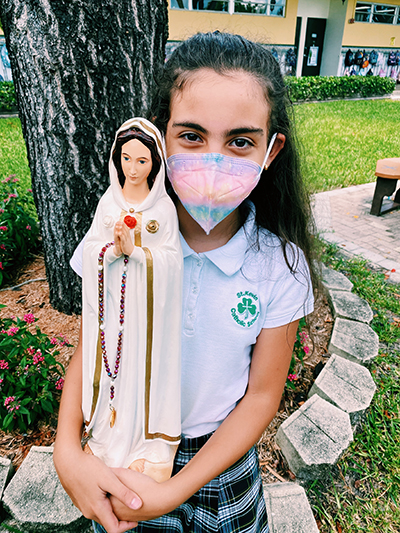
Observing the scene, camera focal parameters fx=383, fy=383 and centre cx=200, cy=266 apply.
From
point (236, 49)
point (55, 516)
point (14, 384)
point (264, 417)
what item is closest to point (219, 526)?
point (264, 417)

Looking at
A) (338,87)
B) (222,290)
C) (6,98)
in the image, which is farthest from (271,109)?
(338,87)

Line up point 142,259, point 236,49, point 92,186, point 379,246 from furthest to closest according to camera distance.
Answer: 1. point 379,246
2. point 92,186
3. point 236,49
4. point 142,259

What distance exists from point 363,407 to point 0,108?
41.8ft

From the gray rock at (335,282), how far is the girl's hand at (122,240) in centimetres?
267

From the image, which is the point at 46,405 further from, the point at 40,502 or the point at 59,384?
the point at 40,502

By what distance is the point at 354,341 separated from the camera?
2.83 meters

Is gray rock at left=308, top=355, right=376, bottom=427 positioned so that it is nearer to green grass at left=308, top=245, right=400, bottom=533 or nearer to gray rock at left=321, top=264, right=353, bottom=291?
green grass at left=308, top=245, right=400, bottom=533

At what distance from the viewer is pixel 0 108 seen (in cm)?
1144

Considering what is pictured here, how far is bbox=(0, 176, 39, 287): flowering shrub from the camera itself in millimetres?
2945

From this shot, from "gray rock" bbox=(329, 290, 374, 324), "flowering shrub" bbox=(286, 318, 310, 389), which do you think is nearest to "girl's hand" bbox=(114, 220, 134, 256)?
"flowering shrub" bbox=(286, 318, 310, 389)

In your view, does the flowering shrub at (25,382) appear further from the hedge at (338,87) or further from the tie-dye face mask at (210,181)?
the hedge at (338,87)

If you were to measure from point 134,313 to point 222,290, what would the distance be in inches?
14.3

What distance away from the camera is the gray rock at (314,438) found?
2.03 m

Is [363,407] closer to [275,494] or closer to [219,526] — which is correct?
[275,494]
